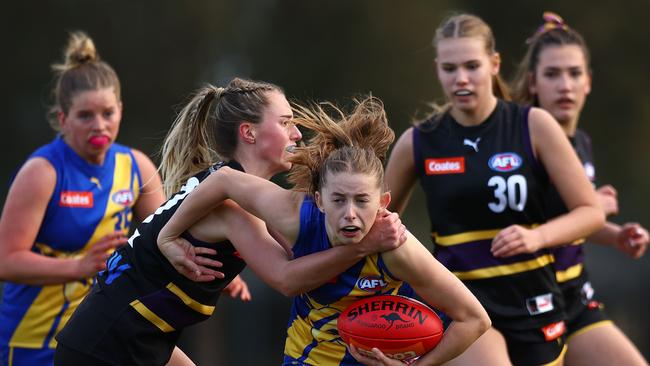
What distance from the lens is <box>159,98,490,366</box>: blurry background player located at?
434 cm

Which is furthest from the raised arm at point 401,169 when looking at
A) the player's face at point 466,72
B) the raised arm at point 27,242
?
the raised arm at point 27,242

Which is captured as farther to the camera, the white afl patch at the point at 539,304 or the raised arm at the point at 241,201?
the white afl patch at the point at 539,304

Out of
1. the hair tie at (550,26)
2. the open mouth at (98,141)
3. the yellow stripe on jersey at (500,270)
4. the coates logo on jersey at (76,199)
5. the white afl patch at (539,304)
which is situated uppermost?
the hair tie at (550,26)

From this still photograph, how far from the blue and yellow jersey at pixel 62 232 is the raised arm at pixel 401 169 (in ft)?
4.56

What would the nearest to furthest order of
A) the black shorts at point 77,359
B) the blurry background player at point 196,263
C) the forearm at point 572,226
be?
the blurry background player at point 196,263 < the black shorts at point 77,359 < the forearm at point 572,226

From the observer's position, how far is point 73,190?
588cm

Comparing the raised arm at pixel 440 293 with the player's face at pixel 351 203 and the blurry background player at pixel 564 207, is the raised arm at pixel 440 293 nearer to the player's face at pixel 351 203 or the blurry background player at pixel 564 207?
the player's face at pixel 351 203

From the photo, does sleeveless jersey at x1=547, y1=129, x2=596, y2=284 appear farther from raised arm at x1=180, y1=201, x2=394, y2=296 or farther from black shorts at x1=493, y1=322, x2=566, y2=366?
raised arm at x1=180, y1=201, x2=394, y2=296

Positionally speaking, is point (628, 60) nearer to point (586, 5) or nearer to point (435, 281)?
point (586, 5)

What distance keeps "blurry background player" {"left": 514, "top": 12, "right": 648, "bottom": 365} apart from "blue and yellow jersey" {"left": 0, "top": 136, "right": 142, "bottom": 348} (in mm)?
2310

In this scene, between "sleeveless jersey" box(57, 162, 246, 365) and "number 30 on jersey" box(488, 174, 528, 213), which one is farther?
"number 30 on jersey" box(488, 174, 528, 213)

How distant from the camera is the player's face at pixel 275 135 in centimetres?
491

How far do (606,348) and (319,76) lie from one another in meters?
8.82

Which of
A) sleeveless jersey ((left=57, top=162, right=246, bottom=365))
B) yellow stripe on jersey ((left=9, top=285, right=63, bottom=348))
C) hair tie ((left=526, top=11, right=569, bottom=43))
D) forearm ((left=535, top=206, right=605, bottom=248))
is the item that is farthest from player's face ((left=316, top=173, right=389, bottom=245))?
hair tie ((left=526, top=11, right=569, bottom=43))
